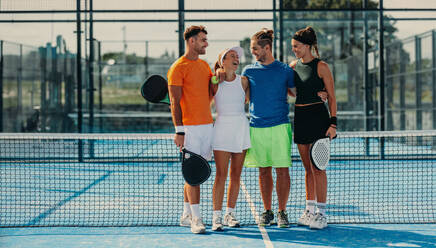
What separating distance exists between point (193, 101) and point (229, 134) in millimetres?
415

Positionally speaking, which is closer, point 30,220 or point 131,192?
point 30,220

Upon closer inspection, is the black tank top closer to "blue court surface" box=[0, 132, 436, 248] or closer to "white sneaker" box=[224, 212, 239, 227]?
"blue court surface" box=[0, 132, 436, 248]

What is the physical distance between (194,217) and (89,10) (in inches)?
269

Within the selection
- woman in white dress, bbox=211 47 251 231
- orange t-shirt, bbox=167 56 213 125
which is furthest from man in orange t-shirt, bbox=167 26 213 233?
woman in white dress, bbox=211 47 251 231

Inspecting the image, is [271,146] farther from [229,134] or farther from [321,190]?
[321,190]

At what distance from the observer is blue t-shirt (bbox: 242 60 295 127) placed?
477 cm

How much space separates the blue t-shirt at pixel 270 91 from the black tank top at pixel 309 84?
9 centimetres

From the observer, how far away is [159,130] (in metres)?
13.9

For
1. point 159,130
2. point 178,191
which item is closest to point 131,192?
point 178,191

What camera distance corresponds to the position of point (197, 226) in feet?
15.1

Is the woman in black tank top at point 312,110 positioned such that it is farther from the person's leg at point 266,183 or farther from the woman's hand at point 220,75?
the woman's hand at point 220,75

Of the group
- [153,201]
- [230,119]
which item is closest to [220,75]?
[230,119]

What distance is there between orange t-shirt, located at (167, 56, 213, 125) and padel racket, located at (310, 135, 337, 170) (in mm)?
912

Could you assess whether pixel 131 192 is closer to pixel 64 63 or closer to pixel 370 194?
pixel 370 194
